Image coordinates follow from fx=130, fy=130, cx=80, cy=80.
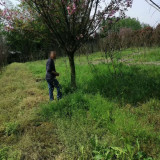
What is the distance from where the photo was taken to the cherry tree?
11.9 feet

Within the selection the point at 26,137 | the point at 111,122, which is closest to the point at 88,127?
the point at 111,122

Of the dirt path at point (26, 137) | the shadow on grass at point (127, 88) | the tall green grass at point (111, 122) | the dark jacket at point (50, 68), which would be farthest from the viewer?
the dark jacket at point (50, 68)

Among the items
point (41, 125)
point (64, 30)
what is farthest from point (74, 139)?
point (64, 30)

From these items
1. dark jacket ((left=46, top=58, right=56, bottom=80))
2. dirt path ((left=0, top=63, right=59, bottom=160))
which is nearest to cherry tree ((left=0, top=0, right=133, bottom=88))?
dark jacket ((left=46, top=58, right=56, bottom=80))

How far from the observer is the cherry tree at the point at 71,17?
11.9 feet

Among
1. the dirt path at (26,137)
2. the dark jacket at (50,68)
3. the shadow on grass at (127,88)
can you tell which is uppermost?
the dark jacket at (50,68)

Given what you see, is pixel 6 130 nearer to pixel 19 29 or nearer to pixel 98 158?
pixel 98 158

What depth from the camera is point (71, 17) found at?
3869 mm

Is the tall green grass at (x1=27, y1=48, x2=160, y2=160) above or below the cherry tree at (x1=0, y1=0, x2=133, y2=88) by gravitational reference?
below

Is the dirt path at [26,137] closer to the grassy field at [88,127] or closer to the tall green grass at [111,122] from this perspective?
the grassy field at [88,127]

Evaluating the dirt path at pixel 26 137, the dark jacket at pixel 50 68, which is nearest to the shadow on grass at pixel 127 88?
the dark jacket at pixel 50 68

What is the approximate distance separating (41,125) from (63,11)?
10.2ft

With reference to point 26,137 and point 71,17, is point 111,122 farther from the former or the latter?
point 71,17

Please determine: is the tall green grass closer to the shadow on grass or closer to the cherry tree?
the shadow on grass
